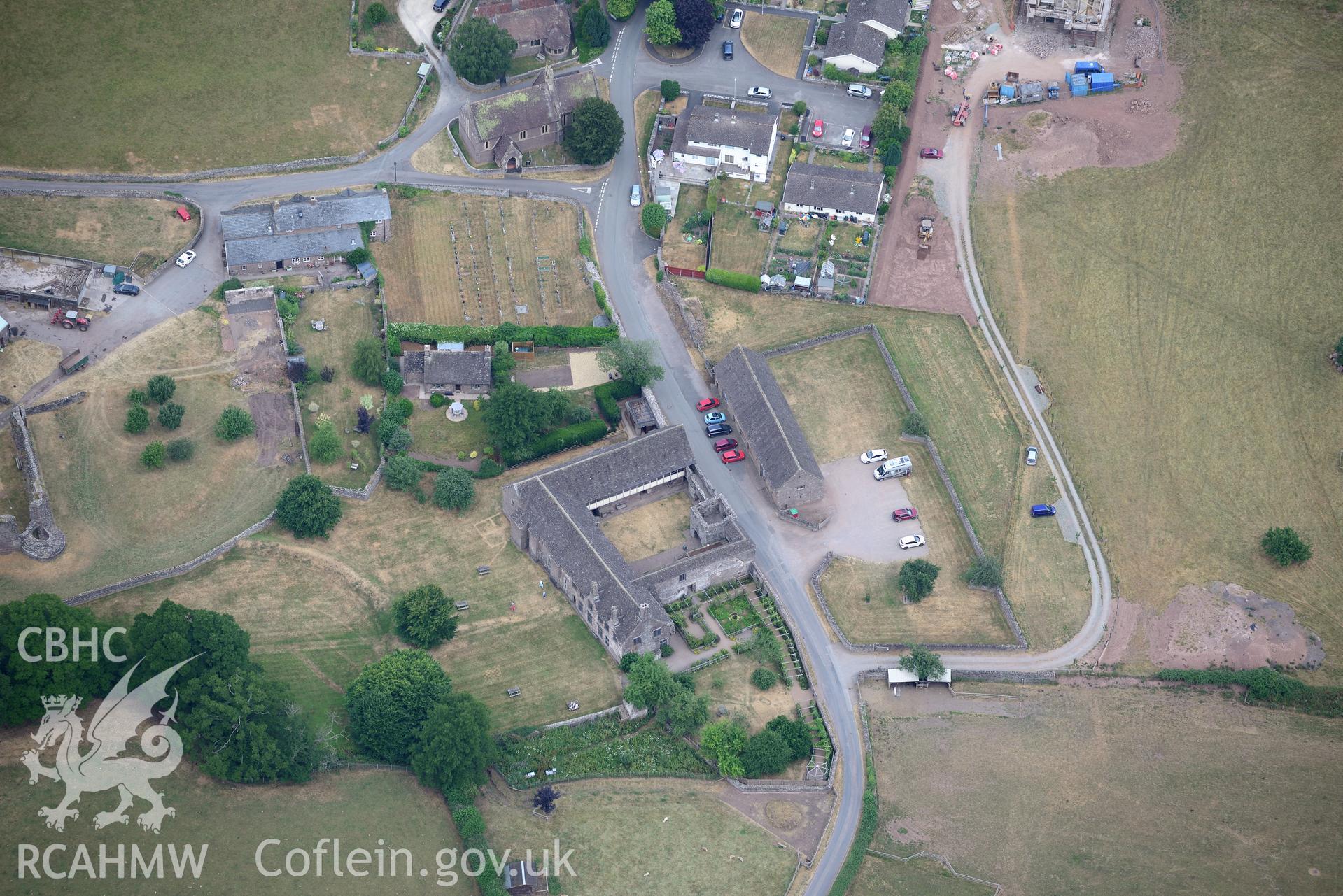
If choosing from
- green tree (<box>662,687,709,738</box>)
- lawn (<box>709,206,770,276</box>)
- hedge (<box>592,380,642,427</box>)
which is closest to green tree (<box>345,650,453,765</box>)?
green tree (<box>662,687,709,738</box>)

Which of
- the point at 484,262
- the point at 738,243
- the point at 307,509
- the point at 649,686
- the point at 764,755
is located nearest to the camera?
the point at 764,755

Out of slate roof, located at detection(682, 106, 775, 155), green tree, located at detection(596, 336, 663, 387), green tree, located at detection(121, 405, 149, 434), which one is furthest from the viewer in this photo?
slate roof, located at detection(682, 106, 775, 155)

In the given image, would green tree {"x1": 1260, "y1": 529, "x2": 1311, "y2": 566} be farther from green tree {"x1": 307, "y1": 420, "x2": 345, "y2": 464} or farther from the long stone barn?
green tree {"x1": 307, "y1": 420, "x2": 345, "y2": 464}

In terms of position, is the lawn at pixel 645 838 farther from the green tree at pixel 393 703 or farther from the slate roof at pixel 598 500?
the slate roof at pixel 598 500

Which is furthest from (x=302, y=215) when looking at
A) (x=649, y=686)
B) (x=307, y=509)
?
(x=649, y=686)

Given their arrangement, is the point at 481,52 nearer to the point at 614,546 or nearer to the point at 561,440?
the point at 561,440

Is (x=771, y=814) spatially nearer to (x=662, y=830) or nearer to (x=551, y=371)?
(x=662, y=830)
